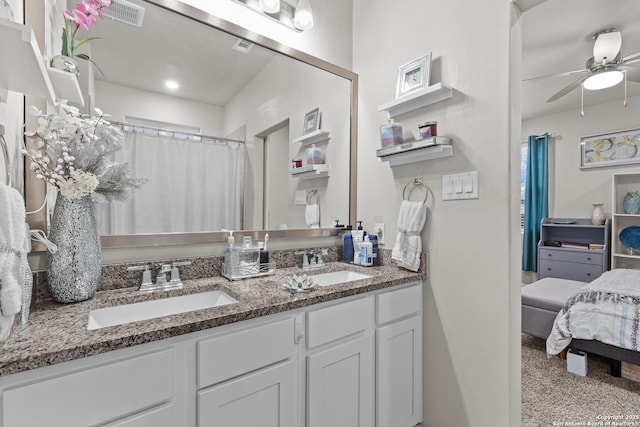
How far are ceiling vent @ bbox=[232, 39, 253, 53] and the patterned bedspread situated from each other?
2829mm

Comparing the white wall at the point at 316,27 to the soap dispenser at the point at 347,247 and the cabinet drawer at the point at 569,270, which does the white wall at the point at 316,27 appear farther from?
the cabinet drawer at the point at 569,270

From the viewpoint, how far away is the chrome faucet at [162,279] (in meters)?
1.28

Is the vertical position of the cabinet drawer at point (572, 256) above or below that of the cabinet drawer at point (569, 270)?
above

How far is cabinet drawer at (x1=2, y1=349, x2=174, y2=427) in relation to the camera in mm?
705

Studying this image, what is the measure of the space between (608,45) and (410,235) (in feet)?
7.99

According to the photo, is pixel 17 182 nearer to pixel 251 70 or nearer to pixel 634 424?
pixel 251 70

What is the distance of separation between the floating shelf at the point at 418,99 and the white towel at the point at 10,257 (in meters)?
1.64

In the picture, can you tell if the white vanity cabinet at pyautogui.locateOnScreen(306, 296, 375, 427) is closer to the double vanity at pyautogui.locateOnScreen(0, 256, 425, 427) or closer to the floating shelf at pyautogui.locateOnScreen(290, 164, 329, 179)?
the double vanity at pyautogui.locateOnScreen(0, 256, 425, 427)

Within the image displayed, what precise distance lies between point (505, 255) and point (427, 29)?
1278 millimetres

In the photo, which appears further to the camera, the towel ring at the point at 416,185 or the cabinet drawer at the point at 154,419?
the towel ring at the point at 416,185

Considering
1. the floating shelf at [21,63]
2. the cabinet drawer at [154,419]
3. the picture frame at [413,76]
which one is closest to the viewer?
the floating shelf at [21,63]

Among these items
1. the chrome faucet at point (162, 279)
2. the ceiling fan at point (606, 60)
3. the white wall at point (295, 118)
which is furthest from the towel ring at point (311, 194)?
the ceiling fan at point (606, 60)

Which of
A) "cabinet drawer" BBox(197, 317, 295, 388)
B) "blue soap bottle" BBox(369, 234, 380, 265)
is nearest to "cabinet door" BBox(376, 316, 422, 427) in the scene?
"blue soap bottle" BBox(369, 234, 380, 265)

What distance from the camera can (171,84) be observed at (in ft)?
4.83
